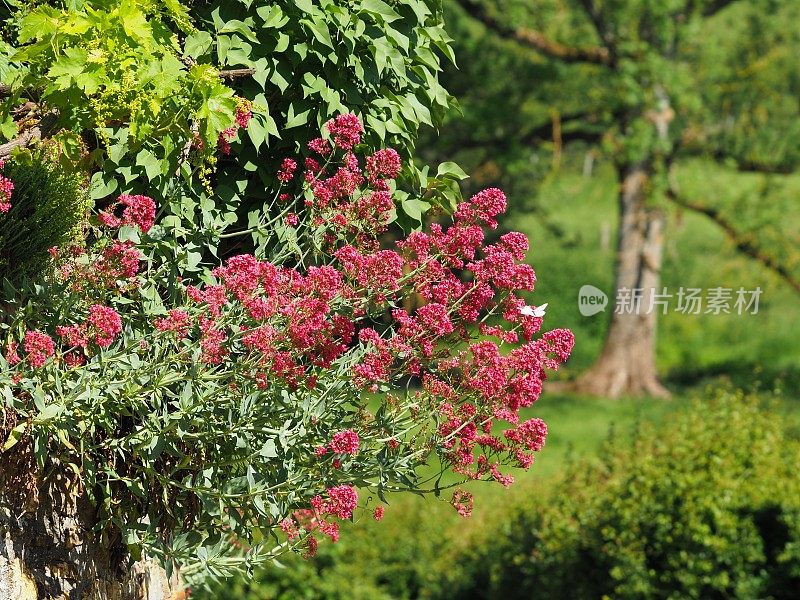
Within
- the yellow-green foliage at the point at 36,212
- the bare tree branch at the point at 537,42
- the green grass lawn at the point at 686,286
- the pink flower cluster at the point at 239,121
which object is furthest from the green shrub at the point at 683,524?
the bare tree branch at the point at 537,42

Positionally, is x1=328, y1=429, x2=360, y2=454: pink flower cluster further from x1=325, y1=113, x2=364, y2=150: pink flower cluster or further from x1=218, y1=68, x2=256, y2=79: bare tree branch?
x1=218, y1=68, x2=256, y2=79: bare tree branch

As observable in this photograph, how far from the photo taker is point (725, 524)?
645 cm

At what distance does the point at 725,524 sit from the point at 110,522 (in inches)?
172

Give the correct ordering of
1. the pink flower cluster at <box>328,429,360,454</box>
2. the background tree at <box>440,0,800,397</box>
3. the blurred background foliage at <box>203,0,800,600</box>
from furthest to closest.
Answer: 1. the background tree at <box>440,0,800,397</box>
2. the blurred background foliage at <box>203,0,800,600</box>
3. the pink flower cluster at <box>328,429,360,454</box>

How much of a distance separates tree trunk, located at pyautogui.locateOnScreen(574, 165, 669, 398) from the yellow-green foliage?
14.9 meters

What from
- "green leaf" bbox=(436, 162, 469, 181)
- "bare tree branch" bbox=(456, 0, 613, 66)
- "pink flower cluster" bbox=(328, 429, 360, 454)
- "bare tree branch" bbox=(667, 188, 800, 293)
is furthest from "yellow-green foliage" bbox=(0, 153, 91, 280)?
"bare tree branch" bbox=(667, 188, 800, 293)

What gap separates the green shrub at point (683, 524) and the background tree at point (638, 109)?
8.60 meters

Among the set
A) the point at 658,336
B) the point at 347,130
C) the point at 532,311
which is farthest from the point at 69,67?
the point at 658,336

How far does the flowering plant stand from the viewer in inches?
110

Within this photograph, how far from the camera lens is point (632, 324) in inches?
683

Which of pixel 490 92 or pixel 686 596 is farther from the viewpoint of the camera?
pixel 490 92

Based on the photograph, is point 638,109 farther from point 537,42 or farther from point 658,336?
point 658,336

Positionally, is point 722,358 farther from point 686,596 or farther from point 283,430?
point 283,430

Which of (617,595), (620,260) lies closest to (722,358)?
(620,260)
